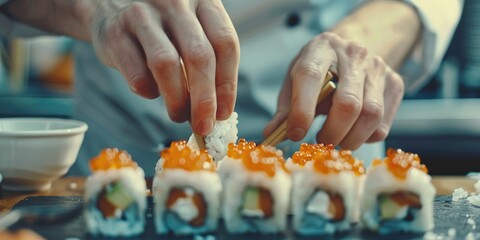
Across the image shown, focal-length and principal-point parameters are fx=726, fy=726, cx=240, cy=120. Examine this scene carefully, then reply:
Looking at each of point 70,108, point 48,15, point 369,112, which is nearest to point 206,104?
point 369,112

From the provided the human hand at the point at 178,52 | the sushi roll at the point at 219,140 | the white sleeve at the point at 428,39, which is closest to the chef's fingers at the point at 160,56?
the human hand at the point at 178,52

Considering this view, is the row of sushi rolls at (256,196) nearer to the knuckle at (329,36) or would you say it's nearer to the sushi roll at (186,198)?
the sushi roll at (186,198)

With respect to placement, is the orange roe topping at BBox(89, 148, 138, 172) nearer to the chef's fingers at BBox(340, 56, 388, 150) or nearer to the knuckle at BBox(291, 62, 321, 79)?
the knuckle at BBox(291, 62, 321, 79)

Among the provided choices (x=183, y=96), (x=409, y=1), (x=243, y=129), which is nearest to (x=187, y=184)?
(x=183, y=96)

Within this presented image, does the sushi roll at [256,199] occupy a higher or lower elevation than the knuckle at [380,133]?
higher

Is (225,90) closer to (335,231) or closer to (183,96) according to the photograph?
(183,96)

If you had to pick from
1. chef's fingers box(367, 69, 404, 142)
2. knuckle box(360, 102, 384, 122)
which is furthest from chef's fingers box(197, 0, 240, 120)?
chef's fingers box(367, 69, 404, 142)
